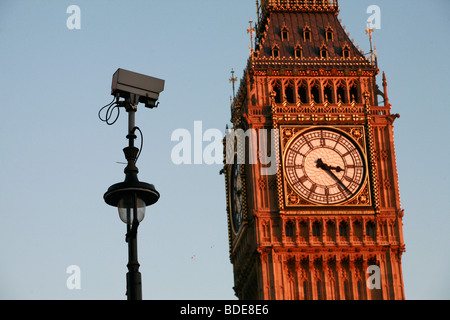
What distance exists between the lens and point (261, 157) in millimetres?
77750

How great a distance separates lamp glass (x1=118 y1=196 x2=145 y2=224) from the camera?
31031 millimetres

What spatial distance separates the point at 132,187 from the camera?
102ft

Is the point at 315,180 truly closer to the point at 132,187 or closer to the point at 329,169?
the point at 329,169

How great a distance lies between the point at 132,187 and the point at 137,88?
2.85 m

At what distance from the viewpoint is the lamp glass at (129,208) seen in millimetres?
31031

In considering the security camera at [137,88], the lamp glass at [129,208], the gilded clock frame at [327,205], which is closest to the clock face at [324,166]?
the gilded clock frame at [327,205]

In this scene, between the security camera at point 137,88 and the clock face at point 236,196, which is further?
the clock face at point 236,196

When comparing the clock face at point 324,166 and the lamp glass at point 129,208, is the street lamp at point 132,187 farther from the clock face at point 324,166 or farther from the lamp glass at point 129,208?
the clock face at point 324,166

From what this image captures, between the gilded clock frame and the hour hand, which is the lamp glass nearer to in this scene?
the gilded clock frame

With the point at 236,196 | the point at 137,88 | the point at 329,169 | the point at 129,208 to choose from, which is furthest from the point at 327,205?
the point at 129,208

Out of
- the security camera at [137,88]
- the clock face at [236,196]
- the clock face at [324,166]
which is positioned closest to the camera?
the security camera at [137,88]

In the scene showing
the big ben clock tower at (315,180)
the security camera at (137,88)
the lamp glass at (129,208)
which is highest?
the big ben clock tower at (315,180)

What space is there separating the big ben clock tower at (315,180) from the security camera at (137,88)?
144 feet
